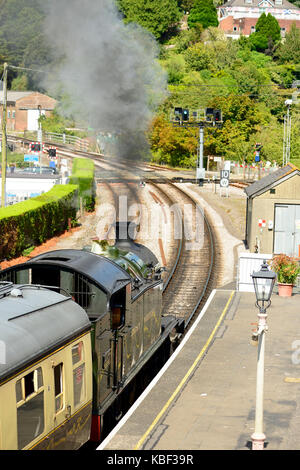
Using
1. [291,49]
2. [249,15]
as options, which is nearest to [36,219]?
[291,49]

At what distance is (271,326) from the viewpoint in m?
20.2

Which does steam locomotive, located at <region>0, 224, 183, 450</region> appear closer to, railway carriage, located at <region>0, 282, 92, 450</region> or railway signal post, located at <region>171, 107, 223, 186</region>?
railway carriage, located at <region>0, 282, 92, 450</region>

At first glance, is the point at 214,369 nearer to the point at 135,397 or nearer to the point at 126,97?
the point at 135,397

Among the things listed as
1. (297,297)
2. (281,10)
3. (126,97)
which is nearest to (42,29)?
(126,97)

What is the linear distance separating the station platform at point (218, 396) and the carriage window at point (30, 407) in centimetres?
249

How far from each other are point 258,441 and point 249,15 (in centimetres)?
Answer: 14876

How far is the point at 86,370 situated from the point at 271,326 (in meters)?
10.7

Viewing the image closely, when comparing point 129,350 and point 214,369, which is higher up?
point 129,350

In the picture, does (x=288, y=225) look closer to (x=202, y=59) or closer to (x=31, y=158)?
(x=31, y=158)

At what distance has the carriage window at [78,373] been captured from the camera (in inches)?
406

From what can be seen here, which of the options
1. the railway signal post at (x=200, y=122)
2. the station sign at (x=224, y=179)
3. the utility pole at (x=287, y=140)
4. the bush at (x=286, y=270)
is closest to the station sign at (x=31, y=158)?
the railway signal post at (x=200, y=122)

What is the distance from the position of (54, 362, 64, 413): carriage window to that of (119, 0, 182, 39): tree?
1140 centimetres

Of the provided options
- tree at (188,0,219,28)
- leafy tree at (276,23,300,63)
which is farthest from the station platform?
leafy tree at (276,23,300,63)

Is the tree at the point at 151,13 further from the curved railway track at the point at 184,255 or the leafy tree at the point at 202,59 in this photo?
the leafy tree at the point at 202,59
